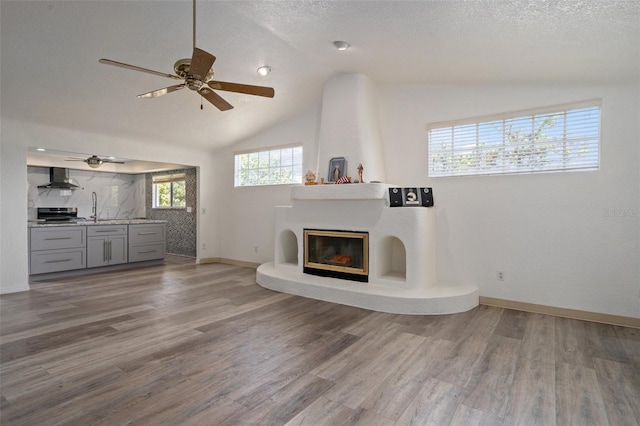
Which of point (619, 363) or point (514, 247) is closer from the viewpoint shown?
point (619, 363)

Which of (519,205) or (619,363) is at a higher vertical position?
(519,205)

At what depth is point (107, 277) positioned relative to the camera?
543cm

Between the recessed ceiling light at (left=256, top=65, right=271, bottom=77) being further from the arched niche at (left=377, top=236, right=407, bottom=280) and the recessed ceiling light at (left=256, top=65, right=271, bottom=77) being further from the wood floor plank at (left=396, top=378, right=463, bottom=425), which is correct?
the wood floor plank at (left=396, top=378, right=463, bottom=425)

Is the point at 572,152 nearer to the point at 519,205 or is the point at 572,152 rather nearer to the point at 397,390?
the point at 519,205

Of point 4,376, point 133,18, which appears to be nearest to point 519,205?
point 133,18

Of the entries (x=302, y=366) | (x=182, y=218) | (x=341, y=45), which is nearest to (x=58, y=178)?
(x=182, y=218)

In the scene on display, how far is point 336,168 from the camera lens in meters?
4.45

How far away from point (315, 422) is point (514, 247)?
317cm

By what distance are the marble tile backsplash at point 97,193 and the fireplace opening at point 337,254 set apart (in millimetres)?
5495

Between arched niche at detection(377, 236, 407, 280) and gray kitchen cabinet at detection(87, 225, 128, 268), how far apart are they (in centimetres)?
488

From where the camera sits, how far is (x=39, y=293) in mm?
4359

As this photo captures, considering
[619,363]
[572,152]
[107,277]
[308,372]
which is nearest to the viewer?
[308,372]

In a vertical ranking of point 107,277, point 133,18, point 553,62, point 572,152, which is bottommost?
point 107,277

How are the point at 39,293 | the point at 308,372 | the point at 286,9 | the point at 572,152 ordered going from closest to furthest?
the point at 308,372
the point at 286,9
the point at 572,152
the point at 39,293
